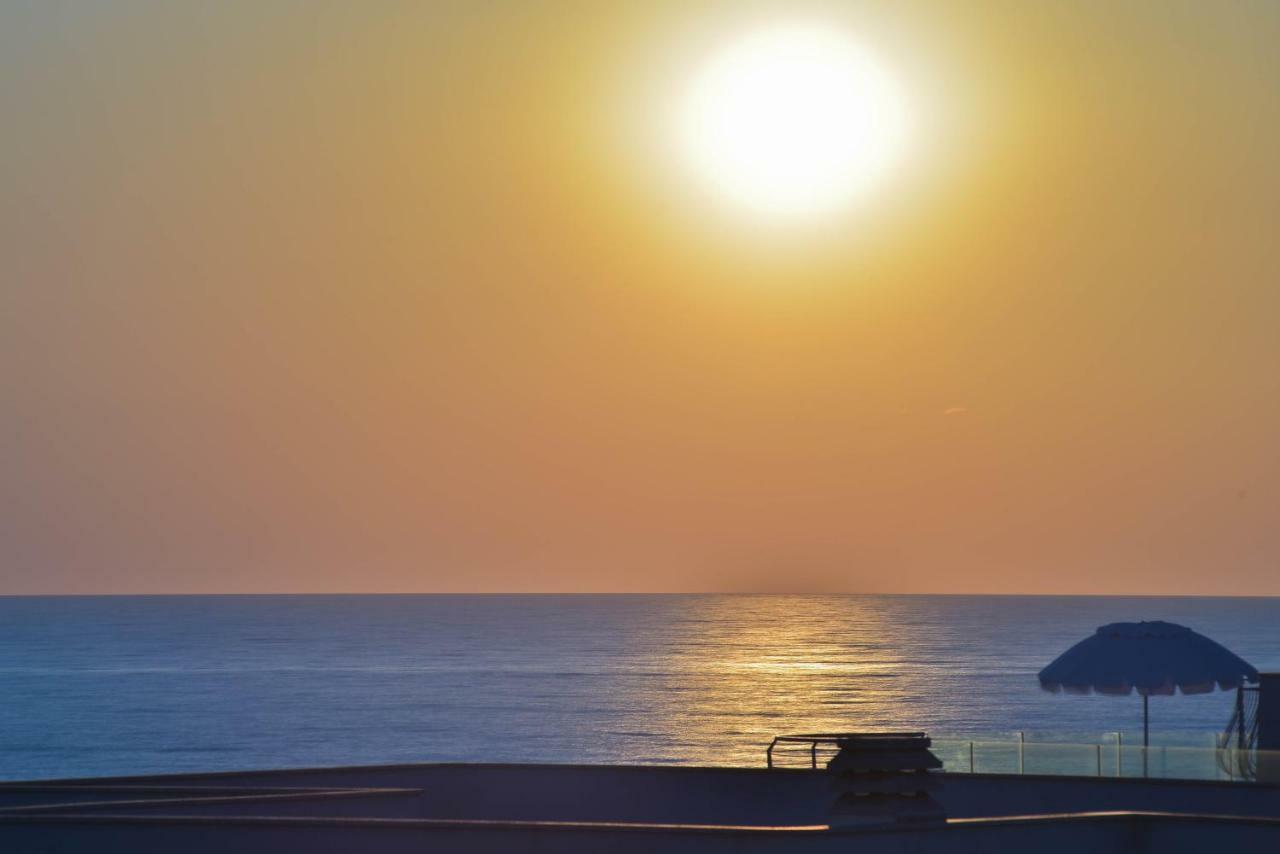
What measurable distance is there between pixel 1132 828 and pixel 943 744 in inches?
194

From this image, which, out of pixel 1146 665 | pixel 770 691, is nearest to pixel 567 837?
pixel 1146 665

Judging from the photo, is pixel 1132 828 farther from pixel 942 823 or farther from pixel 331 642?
pixel 331 642

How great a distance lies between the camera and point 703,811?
1720 cm

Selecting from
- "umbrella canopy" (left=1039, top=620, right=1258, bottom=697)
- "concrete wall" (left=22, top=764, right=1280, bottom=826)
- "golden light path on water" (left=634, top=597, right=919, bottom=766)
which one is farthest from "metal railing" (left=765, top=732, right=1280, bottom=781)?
"golden light path on water" (left=634, top=597, right=919, bottom=766)

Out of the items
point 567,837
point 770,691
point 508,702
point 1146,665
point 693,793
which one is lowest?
point 567,837

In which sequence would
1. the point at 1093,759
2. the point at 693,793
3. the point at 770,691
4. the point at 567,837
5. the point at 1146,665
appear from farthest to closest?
the point at 770,691, the point at 1146,665, the point at 1093,759, the point at 693,793, the point at 567,837

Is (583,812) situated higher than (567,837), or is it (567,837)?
(583,812)

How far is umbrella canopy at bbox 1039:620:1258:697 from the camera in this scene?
2094 centimetres

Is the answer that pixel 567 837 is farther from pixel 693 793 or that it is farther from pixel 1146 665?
pixel 1146 665

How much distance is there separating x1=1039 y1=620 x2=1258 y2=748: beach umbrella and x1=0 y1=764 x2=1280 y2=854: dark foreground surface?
3.95m

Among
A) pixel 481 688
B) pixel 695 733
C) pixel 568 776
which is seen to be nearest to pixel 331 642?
pixel 481 688

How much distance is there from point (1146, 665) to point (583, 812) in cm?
873

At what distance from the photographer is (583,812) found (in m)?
17.4

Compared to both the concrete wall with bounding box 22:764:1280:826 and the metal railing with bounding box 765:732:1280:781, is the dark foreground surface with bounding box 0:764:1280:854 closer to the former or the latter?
the concrete wall with bounding box 22:764:1280:826
